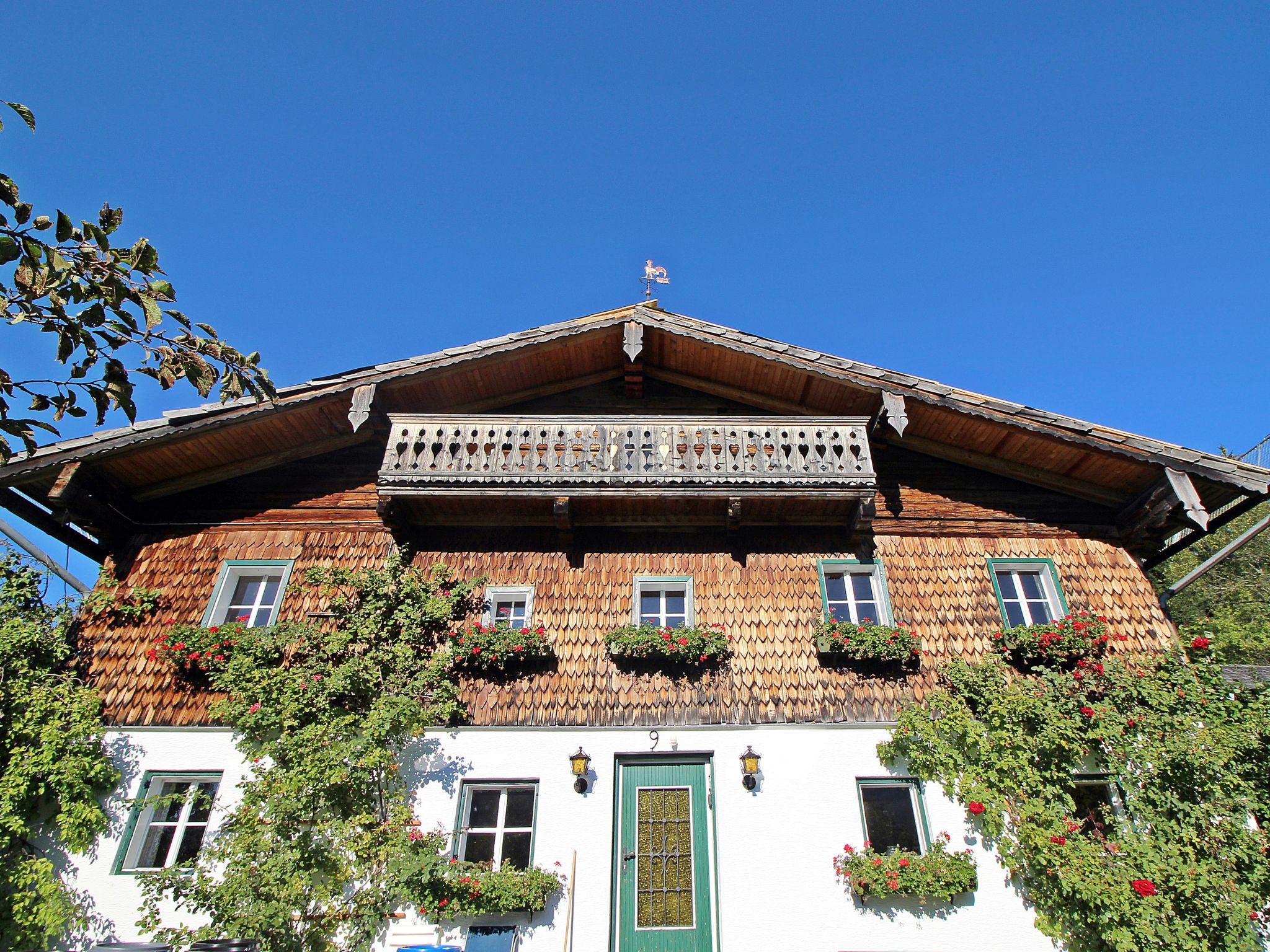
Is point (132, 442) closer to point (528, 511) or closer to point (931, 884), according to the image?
point (528, 511)

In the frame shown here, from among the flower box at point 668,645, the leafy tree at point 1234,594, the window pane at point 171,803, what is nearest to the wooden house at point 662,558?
the window pane at point 171,803

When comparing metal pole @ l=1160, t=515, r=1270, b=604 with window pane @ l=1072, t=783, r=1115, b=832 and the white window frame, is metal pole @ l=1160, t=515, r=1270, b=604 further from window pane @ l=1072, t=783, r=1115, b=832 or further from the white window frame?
the white window frame

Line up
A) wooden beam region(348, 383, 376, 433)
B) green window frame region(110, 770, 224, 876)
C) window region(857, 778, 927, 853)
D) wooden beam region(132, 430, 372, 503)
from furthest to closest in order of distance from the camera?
wooden beam region(132, 430, 372, 503)
wooden beam region(348, 383, 376, 433)
window region(857, 778, 927, 853)
green window frame region(110, 770, 224, 876)

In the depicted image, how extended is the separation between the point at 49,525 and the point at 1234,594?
3655 cm

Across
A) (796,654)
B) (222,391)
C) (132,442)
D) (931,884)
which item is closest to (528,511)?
(796,654)

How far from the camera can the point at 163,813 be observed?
30.6 ft

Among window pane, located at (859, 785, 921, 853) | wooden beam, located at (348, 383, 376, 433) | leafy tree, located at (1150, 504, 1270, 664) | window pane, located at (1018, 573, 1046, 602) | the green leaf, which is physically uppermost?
→ leafy tree, located at (1150, 504, 1270, 664)

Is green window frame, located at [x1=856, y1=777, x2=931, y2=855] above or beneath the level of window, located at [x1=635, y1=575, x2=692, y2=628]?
beneath

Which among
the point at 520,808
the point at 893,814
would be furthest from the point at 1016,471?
the point at 520,808

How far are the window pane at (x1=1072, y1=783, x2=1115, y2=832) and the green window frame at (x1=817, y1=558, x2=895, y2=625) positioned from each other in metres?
3.13

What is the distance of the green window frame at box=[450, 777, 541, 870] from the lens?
29.3ft

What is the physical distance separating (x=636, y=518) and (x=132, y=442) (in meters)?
7.11

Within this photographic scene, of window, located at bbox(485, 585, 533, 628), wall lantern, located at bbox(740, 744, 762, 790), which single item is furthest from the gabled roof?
wall lantern, located at bbox(740, 744, 762, 790)

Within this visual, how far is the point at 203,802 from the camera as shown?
915cm
